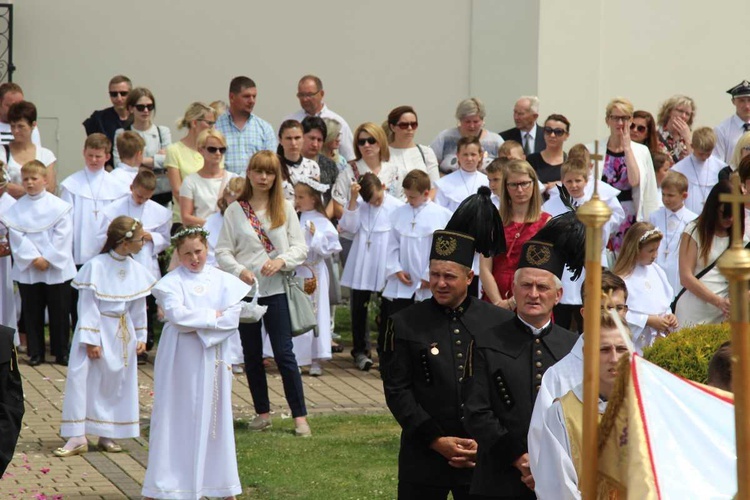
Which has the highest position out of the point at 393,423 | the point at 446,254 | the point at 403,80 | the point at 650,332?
the point at 403,80

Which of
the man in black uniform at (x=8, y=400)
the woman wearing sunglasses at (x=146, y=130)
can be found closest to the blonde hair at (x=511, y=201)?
the man in black uniform at (x=8, y=400)

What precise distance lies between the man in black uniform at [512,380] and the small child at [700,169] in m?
7.74

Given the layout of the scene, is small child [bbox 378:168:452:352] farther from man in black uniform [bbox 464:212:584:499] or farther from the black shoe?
man in black uniform [bbox 464:212:584:499]

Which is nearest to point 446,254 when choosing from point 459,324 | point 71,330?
point 459,324

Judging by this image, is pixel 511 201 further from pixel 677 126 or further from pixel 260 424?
pixel 677 126

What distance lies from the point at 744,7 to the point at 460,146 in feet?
20.8

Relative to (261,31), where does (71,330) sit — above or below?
below

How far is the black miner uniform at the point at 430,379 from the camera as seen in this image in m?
6.28

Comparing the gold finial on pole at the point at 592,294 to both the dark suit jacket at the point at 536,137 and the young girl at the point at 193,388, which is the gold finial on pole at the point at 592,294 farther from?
the dark suit jacket at the point at 536,137

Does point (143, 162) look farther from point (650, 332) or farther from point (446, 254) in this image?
point (446, 254)

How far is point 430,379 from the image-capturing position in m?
6.38

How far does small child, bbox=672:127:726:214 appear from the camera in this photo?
44.3 feet

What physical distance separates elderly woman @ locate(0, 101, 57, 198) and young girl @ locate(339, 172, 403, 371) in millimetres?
3057

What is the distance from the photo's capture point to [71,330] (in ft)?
47.4
